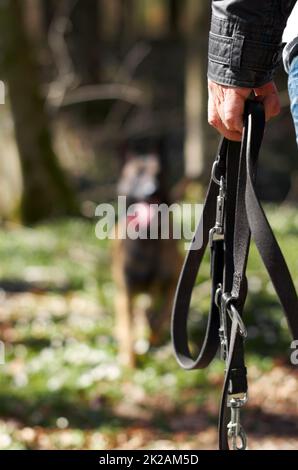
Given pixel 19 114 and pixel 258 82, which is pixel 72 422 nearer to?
pixel 258 82

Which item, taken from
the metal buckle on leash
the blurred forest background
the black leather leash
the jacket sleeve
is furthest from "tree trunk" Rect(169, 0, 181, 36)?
the metal buckle on leash

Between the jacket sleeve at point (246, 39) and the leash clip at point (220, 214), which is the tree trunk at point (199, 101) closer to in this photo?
the leash clip at point (220, 214)

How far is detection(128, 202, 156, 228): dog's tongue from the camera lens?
18.6 ft

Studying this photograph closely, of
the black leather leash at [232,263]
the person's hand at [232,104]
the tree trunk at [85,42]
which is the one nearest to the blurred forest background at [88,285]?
the tree trunk at [85,42]

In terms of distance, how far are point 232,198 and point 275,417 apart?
2.68 m

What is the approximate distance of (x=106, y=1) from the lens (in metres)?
25.0

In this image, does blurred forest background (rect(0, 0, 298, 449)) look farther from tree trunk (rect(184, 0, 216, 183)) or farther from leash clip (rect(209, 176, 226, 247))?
leash clip (rect(209, 176, 226, 247))

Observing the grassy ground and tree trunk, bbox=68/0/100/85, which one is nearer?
the grassy ground

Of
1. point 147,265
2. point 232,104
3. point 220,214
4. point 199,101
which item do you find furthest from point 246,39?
point 199,101

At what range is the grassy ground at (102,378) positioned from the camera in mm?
4453

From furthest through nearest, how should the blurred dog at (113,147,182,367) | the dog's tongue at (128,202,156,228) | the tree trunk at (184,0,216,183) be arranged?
the tree trunk at (184,0,216,183), the blurred dog at (113,147,182,367), the dog's tongue at (128,202,156,228)

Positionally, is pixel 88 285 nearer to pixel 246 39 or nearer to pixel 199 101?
pixel 199 101

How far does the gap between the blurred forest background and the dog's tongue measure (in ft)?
2.42

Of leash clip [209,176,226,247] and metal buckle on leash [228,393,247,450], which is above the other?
leash clip [209,176,226,247]
